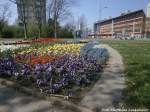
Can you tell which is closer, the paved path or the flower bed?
the paved path

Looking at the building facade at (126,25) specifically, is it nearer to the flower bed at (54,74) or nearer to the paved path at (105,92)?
the paved path at (105,92)

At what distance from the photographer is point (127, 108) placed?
507 cm

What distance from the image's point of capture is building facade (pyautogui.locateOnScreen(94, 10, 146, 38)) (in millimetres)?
119213

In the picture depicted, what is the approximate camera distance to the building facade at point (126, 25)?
11921 centimetres

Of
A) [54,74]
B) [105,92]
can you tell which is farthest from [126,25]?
[105,92]

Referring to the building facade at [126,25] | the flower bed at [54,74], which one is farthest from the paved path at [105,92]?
the building facade at [126,25]

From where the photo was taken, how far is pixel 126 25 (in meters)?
134

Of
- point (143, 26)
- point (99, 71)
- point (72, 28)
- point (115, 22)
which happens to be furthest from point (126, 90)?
point (115, 22)

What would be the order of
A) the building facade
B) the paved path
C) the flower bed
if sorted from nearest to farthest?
the paved path → the flower bed → the building facade

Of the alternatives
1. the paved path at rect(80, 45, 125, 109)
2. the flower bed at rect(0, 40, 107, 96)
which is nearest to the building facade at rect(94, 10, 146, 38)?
the paved path at rect(80, 45, 125, 109)

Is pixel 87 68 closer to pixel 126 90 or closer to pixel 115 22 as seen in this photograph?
pixel 126 90

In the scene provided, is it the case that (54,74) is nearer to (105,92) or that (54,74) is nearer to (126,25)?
(105,92)

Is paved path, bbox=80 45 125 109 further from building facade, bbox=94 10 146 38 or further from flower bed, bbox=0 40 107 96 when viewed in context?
building facade, bbox=94 10 146 38

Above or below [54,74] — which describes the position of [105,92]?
below
